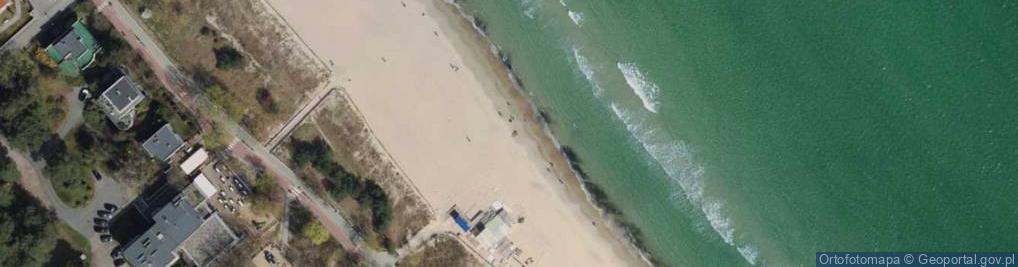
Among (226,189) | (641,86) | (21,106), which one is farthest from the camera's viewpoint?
(641,86)

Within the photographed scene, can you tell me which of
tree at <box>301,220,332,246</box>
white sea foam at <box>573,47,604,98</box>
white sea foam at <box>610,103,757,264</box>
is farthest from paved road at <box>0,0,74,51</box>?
white sea foam at <box>610,103,757,264</box>

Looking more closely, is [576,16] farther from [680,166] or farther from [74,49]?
[74,49]

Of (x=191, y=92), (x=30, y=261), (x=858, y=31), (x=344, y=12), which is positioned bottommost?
(x=30, y=261)

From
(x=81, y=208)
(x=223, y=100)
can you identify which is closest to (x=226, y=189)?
(x=223, y=100)

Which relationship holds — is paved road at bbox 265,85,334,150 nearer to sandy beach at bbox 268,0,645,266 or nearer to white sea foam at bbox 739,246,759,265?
sandy beach at bbox 268,0,645,266

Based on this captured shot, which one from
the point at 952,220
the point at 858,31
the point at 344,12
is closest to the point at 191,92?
the point at 344,12

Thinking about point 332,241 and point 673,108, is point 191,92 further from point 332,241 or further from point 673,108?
point 673,108
